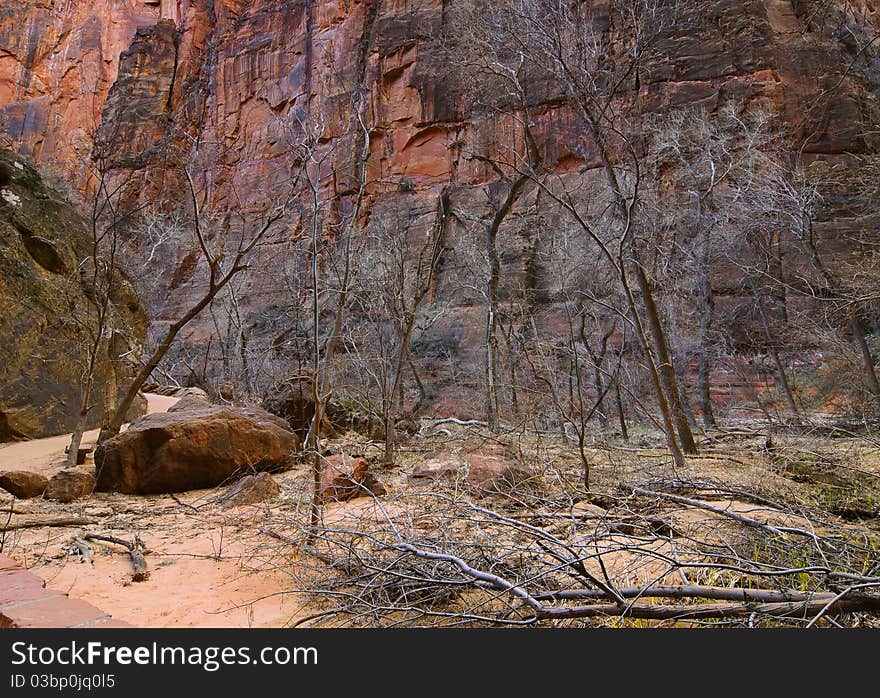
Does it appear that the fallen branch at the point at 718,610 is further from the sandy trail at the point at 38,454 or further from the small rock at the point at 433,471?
the sandy trail at the point at 38,454

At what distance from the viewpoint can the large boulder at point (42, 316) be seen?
10.0 m

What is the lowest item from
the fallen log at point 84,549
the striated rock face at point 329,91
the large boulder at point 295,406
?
the fallen log at point 84,549

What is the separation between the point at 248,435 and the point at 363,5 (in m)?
35.4

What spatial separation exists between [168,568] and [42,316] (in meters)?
9.00

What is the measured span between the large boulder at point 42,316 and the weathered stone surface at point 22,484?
3.33m

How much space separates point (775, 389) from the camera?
20.1 metres

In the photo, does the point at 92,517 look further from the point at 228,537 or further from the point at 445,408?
the point at 445,408

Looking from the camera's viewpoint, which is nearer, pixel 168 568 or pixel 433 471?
pixel 168 568

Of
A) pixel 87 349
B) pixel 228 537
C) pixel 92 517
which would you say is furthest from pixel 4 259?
pixel 228 537

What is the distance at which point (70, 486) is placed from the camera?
20.9ft

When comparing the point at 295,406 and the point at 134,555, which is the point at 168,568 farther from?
the point at 295,406

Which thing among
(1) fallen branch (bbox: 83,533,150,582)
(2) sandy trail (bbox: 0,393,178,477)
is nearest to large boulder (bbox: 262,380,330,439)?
(2) sandy trail (bbox: 0,393,178,477)

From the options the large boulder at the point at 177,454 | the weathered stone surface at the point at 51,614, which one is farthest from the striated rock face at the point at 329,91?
the weathered stone surface at the point at 51,614

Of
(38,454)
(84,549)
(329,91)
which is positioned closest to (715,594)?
(84,549)
